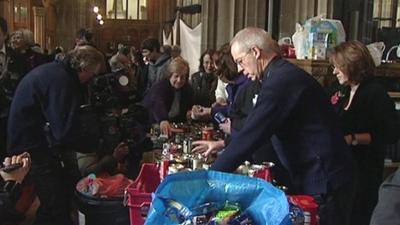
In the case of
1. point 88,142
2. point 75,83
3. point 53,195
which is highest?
point 75,83

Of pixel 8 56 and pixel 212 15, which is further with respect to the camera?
pixel 212 15

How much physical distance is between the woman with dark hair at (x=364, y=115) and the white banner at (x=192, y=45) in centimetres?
621

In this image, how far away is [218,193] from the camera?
1716 millimetres

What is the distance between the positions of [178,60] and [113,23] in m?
22.5

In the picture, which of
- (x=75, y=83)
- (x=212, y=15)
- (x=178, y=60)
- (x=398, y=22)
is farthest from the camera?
(x=212, y=15)

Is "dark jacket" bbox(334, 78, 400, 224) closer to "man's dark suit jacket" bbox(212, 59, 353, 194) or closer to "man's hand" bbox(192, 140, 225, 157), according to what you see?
"man's hand" bbox(192, 140, 225, 157)

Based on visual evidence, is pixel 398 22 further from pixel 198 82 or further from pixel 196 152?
pixel 196 152

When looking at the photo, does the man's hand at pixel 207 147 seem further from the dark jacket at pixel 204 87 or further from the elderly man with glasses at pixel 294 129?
the dark jacket at pixel 204 87

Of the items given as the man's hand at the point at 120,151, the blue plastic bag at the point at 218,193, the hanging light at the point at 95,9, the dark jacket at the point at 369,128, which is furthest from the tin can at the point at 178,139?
the hanging light at the point at 95,9

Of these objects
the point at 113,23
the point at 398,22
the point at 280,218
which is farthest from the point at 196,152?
the point at 113,23

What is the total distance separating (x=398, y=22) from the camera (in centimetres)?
696

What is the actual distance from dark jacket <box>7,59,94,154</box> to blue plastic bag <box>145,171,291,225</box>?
163cm

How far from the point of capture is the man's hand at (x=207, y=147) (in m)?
2.99

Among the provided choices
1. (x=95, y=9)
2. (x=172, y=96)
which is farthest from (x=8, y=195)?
(x=95, y=9)
